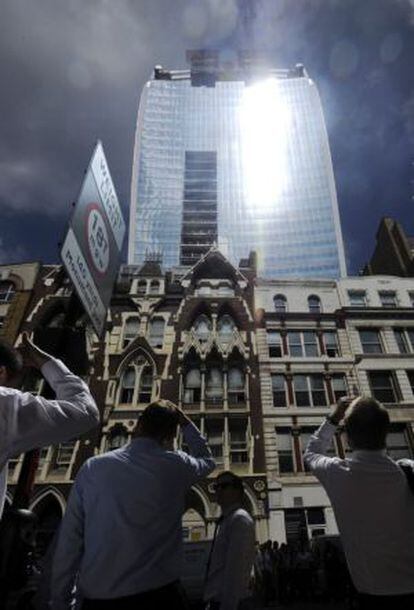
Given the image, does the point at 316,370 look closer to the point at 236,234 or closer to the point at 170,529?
the point at 170,529

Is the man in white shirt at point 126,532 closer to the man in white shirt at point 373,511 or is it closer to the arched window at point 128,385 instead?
the man in white shirt at point 373,511

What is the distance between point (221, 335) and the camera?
24.8 m

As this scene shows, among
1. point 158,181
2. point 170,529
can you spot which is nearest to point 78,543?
point 170,529

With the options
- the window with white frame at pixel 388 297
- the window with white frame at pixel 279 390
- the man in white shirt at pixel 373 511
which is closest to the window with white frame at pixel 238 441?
the window with white frame at pixel 279 390

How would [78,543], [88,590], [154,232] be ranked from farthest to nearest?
[154,232] → [78,543] → [88,590]

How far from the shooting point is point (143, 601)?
2.19 meters

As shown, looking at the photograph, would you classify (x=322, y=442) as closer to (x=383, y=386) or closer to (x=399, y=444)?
(x=399, y=444)

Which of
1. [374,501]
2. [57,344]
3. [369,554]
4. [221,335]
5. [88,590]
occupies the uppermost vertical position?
[221,335]

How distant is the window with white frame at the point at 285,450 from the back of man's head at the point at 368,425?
1921cm

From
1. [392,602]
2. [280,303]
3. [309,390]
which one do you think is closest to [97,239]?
[392,602]

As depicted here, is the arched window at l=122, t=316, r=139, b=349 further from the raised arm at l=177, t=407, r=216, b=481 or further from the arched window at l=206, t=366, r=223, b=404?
the raised arm at l=177, t=407, r=216, b=481

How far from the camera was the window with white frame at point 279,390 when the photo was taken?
22391mm

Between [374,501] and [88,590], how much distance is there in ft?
5.97

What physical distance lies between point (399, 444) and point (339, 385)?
431 cm
